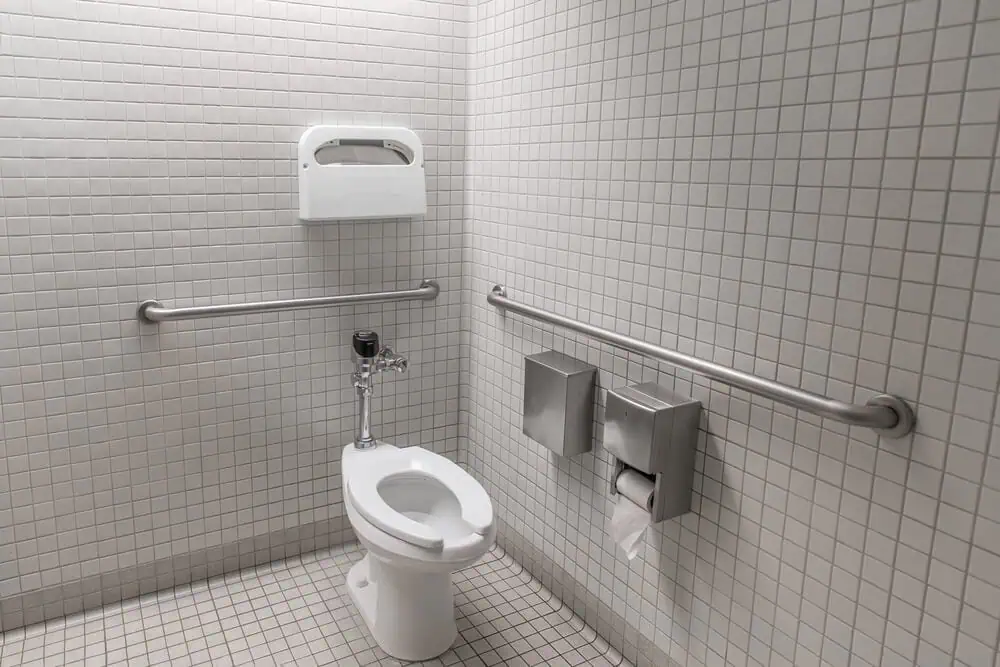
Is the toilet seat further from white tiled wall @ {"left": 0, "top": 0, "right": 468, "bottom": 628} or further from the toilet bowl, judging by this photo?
white tiled wall @ {"left": 0, "top": 0, "right": 468, "bottom": 628}

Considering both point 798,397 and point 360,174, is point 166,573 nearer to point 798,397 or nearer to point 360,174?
point 360,174

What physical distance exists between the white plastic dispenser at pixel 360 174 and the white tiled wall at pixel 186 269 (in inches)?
2.9

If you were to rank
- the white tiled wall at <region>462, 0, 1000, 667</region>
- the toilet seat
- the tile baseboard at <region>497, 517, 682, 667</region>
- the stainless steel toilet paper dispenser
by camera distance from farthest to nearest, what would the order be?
the tile baseboard at <region>497, 517, 682, 667</region> < the toilet seat < the stainless steel toilet paper dispenser < the white tiled wall at <region>462, 0, 1000, 667</region>

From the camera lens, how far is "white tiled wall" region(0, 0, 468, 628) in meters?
1.82

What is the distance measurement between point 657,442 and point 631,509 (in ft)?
0.66

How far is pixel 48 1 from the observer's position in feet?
5.68

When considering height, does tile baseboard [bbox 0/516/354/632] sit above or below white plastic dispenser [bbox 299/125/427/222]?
below

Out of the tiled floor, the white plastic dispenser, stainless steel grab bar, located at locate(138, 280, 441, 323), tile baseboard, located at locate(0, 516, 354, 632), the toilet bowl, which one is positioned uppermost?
the white plastic dispenser

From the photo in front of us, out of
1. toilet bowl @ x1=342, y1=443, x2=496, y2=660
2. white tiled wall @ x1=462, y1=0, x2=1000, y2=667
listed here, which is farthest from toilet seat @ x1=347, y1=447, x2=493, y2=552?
white tiled wall @ x1=462, y1=0, x2=1000, y2=667

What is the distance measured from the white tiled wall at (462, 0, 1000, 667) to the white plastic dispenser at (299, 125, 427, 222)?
0.30 m

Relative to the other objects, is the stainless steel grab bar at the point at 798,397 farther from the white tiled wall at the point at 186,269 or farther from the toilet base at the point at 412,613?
the white tiled wall at the point at 186,269

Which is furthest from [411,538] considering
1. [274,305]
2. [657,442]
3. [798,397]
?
[798,397]

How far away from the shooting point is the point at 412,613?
191cm

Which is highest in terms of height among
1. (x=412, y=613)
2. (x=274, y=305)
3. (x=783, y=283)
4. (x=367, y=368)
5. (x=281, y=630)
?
(x=783, y=283)
